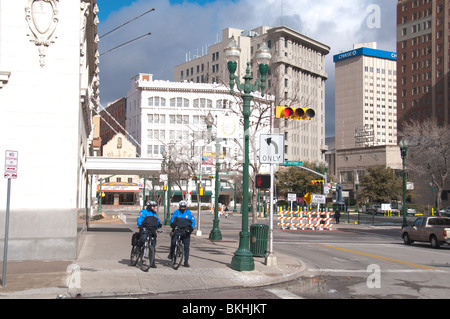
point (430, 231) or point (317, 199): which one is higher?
point (317, 199)

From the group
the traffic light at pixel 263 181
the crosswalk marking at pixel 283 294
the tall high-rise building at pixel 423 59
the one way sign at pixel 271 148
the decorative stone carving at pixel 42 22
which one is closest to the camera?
the crosswalk marking at pixel 283 294

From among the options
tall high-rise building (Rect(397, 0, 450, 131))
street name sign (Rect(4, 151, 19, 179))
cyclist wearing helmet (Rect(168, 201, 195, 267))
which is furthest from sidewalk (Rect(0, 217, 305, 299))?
tall high-rise building (Rect(397, 0, 450, 131))

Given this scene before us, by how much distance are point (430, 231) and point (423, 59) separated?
91.3m

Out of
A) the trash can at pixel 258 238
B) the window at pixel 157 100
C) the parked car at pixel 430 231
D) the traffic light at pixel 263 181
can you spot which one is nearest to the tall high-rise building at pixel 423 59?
the window at pixel 157 100

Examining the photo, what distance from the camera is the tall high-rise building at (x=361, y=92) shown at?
17900 cm

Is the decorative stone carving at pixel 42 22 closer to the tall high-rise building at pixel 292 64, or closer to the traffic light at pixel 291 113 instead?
the traffic light at pixel 291 113

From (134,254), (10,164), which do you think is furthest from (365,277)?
(10,164)

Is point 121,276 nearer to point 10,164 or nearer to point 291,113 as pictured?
point 10,164

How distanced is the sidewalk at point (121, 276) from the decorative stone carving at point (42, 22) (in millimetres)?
6224

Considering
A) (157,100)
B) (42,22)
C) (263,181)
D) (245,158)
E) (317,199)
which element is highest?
(157,100)

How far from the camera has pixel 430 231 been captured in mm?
23000

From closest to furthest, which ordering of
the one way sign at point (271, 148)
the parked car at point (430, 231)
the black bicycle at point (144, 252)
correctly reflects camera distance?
the black bicycle at point (144, 252) < the one way sign at point (271, 148) < the parked car at point (430, 231)

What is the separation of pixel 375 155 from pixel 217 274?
282ft

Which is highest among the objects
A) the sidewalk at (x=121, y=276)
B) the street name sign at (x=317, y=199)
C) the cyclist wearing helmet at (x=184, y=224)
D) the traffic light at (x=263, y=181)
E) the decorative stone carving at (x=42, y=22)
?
the decorative stone carving at (x=42, y=22)
